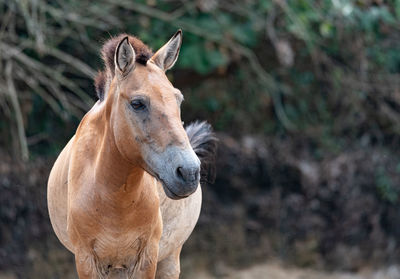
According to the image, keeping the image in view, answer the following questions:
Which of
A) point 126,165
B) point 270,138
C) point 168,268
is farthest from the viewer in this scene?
point 270,138

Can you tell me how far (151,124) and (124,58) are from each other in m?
0.37

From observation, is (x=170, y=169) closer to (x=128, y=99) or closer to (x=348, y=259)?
(x=128, y=99)

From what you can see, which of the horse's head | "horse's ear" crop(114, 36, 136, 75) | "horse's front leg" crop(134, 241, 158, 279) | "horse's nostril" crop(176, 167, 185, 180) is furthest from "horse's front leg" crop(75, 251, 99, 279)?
"horse's ear" crop(114, 36, 136, 75)

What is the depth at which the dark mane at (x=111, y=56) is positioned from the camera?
318cm

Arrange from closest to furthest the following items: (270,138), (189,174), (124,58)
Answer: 1. (189,174)
2. (124,58)
3. (270,138)

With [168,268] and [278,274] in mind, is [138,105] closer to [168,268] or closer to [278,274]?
[168,268]

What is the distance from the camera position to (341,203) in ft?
29.0

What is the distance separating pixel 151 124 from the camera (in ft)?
9.77

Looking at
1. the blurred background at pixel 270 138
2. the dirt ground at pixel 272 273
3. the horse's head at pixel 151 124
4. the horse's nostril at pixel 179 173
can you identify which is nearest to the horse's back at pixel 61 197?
the horse's head at pixel 151 124

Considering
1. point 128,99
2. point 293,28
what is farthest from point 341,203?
point 128,99

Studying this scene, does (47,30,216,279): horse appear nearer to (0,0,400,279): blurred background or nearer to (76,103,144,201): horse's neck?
(76,103,144,201): horse's neck

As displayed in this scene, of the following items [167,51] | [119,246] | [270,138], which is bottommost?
[119,246]

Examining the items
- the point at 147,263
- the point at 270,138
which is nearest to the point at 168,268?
the point at 147,263

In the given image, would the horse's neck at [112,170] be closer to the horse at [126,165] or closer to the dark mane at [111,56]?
the horse at [126,165]
